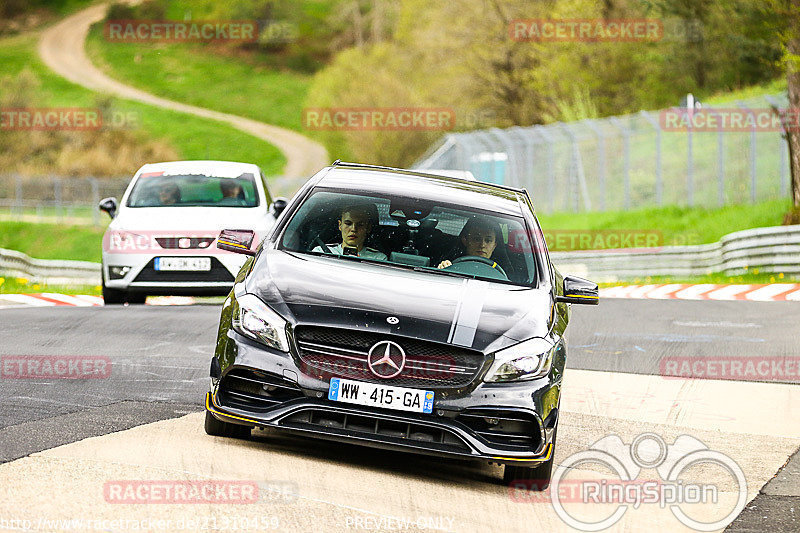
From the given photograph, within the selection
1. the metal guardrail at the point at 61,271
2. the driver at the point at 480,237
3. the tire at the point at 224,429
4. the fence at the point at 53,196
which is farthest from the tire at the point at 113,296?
the fence at the point at 53,196

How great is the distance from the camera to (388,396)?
255 inches

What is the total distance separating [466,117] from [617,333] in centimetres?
4323

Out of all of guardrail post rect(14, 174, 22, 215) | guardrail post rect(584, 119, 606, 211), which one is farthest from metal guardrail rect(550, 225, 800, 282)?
guardrail post rect(14, 174, 22, 215)

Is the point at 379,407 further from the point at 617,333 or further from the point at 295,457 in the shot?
the point at 617,333

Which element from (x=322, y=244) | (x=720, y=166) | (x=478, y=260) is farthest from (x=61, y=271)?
(x=478, y=260)

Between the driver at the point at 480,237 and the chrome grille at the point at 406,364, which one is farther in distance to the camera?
the driver at the point at 480,237

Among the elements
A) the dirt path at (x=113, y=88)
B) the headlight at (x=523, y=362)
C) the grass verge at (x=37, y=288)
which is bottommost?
the grass verge at (x=37, y=288)

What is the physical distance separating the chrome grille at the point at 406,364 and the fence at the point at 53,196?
43.2 m

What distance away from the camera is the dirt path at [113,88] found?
83.1 m

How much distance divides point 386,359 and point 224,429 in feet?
3.86

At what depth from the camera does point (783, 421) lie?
9.45 meters

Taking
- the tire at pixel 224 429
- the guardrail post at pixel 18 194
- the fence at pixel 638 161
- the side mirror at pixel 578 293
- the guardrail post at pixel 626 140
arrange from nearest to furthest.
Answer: the tire at pixel 224 429 → the side mirror at pixel 578 293 → the fence at pixel 638 161 → the guardrail post at pixel 626 140 → the guardrail post at pixel 18 194

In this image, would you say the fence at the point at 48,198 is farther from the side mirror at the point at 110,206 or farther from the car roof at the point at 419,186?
the car roof at the point at 419,186

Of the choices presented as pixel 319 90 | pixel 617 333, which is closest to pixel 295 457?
pixel 617 333
